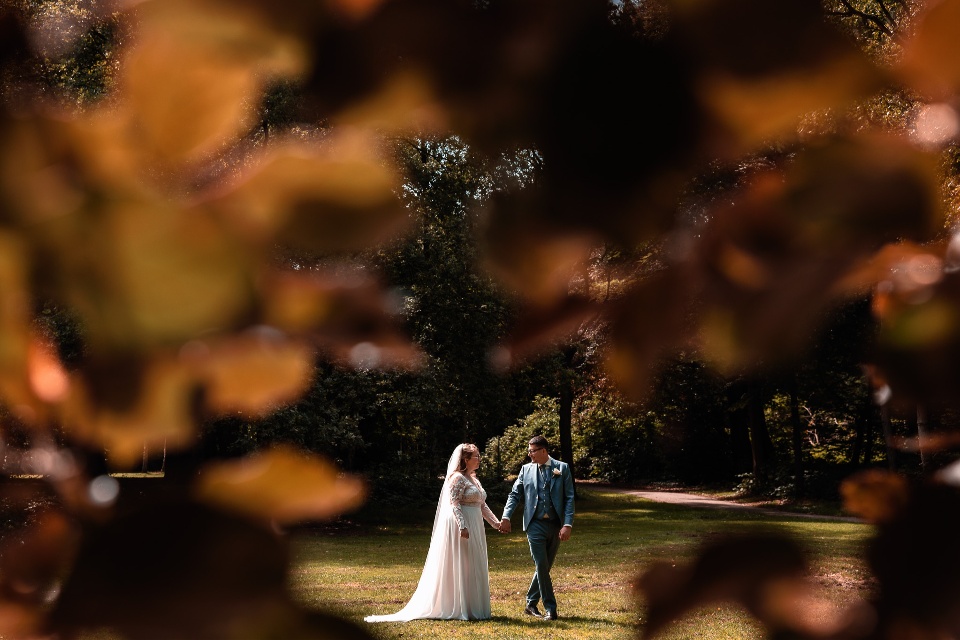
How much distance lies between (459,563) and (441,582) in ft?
1.07

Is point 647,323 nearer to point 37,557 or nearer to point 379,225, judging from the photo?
point 379,225

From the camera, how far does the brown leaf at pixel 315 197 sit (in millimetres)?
257

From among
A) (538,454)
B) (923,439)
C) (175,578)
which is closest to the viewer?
(175,578)

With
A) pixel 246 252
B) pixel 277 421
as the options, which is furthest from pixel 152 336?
pixel 277 421

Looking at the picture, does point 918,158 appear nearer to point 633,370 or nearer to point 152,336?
point 633,370

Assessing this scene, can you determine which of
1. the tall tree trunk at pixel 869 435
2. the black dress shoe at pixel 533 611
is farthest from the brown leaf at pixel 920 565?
the tall tree trunk at pixel 869 435

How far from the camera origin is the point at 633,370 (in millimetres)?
291

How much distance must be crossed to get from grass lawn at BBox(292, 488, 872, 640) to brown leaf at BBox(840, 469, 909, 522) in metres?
0.04

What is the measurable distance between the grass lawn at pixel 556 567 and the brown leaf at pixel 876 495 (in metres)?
0.04

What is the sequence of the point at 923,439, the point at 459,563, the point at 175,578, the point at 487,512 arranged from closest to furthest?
1. the point at 175,578
2. the point at 923,439
3. the point at 459,563
4. the point at 487,512

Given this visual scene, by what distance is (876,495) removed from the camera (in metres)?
0.32

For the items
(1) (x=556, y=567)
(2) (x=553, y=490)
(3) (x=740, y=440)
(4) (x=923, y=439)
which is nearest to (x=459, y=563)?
(2) (x=553, y=490)

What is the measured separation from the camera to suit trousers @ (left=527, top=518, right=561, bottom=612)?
7.50m

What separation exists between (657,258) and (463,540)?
8.07 meters
